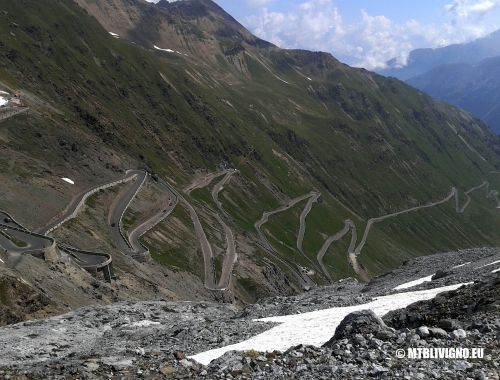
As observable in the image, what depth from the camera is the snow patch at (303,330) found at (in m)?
26.5

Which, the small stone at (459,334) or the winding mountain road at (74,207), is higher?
the winding mountain road at (74,207)

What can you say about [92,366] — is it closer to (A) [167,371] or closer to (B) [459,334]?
(A) [167,371]

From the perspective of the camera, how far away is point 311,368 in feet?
58.8

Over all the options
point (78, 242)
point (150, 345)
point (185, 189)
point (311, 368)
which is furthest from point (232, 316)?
point (185, 189)

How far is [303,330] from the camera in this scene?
29.9 m

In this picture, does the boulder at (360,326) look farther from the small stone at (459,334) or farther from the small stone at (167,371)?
the small stone at (167,371)

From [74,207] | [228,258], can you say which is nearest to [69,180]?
[74,207]

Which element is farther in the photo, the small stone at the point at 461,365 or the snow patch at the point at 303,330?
the snow patch at the point at 303,330

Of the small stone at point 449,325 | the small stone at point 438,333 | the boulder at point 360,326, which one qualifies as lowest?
the small stone at point 438,333

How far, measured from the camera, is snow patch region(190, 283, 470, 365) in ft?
87.1

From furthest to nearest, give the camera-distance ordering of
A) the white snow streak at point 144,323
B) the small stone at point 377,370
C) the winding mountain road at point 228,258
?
the winding mountain road at point 228,258, the white snow streak at point 144,323, the small stone at point 377,370

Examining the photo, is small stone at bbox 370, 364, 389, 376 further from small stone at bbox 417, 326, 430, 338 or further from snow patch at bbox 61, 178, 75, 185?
snow patch at bbox 61, 178, 75, 185

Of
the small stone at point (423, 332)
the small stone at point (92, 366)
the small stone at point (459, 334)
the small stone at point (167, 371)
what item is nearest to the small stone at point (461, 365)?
the small stone at point (459, 334)

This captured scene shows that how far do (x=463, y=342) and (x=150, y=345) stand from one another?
68.1 ft
